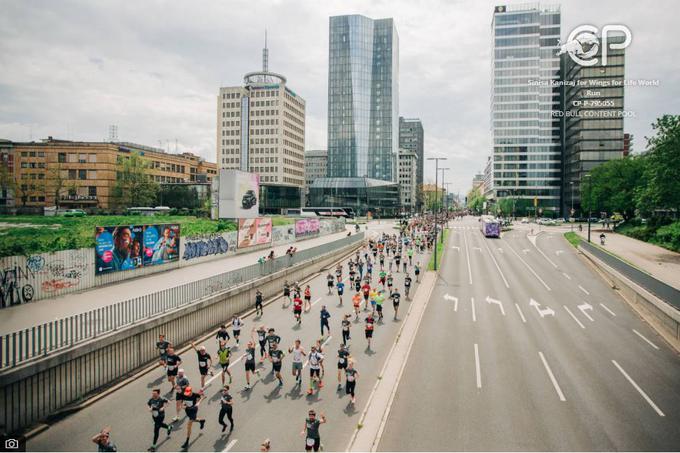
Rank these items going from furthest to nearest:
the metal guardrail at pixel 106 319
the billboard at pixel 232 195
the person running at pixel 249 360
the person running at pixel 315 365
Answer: the billboard at pixel 232 195 < the person running at pixel 249 360 < the person running at pixel 315 365 < the metal guardrail at pixel 106 319

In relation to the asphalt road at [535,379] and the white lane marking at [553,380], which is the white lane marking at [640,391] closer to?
the asphalt road at [535,379]

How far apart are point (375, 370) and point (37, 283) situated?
53.0ft

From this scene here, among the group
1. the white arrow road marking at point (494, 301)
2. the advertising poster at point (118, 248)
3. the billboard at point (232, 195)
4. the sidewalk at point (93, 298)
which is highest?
the billboard at point (232, 195)

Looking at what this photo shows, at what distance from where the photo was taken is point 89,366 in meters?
13.1

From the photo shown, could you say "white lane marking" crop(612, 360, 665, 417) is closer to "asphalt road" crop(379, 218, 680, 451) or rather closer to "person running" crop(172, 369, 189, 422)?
"asphalt road" crop(379, 218, 680, 451)

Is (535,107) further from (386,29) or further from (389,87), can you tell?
(386,29)

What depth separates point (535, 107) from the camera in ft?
486

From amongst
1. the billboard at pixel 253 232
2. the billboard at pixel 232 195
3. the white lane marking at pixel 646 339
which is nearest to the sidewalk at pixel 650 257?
the white lane marking at pixel 646 339

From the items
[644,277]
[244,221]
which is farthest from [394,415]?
[244,221]

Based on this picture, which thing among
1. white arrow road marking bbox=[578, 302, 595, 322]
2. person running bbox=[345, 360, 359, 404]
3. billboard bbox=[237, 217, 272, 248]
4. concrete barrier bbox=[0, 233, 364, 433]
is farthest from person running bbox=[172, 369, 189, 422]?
billboard bbox=[237, 217, 272, 248]

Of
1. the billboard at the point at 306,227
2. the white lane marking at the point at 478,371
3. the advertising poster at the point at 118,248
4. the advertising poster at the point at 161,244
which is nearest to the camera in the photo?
the white lane marking at the point at 478,371

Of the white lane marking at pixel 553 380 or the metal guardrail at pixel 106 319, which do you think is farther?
the white lane marking at pixel 553 380

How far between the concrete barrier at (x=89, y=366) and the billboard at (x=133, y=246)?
7.40 m

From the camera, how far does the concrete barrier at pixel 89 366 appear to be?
1076 centimetres
